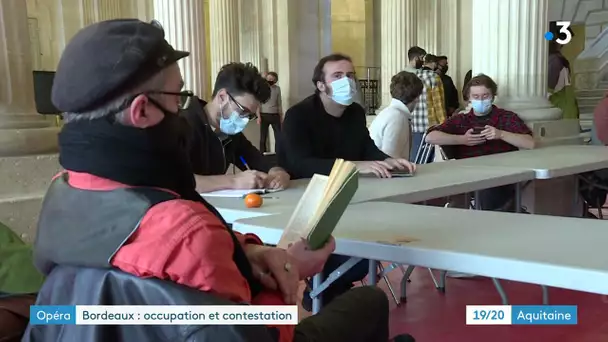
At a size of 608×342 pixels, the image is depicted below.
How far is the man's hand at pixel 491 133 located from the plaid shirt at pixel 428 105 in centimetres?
266

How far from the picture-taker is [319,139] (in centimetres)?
369

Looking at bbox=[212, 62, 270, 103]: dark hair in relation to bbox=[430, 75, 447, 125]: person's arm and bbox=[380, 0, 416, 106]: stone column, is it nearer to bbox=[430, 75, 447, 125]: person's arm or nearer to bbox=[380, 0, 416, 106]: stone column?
bbox=[430, 75, 447, 125]: person's arm

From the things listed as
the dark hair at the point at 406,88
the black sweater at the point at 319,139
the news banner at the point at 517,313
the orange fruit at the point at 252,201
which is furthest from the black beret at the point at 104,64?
the dark hair at the point at 406,88

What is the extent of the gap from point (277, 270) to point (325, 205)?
232mm

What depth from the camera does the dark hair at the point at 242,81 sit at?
3.22 m

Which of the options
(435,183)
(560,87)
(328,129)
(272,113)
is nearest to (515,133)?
(328,129)

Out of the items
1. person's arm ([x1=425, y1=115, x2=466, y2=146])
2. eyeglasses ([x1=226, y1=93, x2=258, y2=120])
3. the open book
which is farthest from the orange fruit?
person's arm ([x1=425, y1=115, x2=466, y2=146])

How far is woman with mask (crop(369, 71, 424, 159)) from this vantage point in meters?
5.16

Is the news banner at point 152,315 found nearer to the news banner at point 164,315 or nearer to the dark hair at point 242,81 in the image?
the news banner at point 164,315

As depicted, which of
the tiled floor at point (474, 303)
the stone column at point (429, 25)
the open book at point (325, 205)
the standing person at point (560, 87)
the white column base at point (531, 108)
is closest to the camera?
the open book at point (325, 205)

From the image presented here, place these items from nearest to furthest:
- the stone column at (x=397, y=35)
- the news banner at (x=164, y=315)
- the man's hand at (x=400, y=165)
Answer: the news banner at (x=164, y=315)
the man's hand at (x=400, y=165)
the stone column at (x=397, y=35)

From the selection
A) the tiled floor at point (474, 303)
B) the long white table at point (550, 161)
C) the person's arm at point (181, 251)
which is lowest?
the tiled floor at point (474, 303)

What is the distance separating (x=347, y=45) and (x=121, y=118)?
63.2 feet

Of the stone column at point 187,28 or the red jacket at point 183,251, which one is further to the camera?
the stone column at point 187,28
